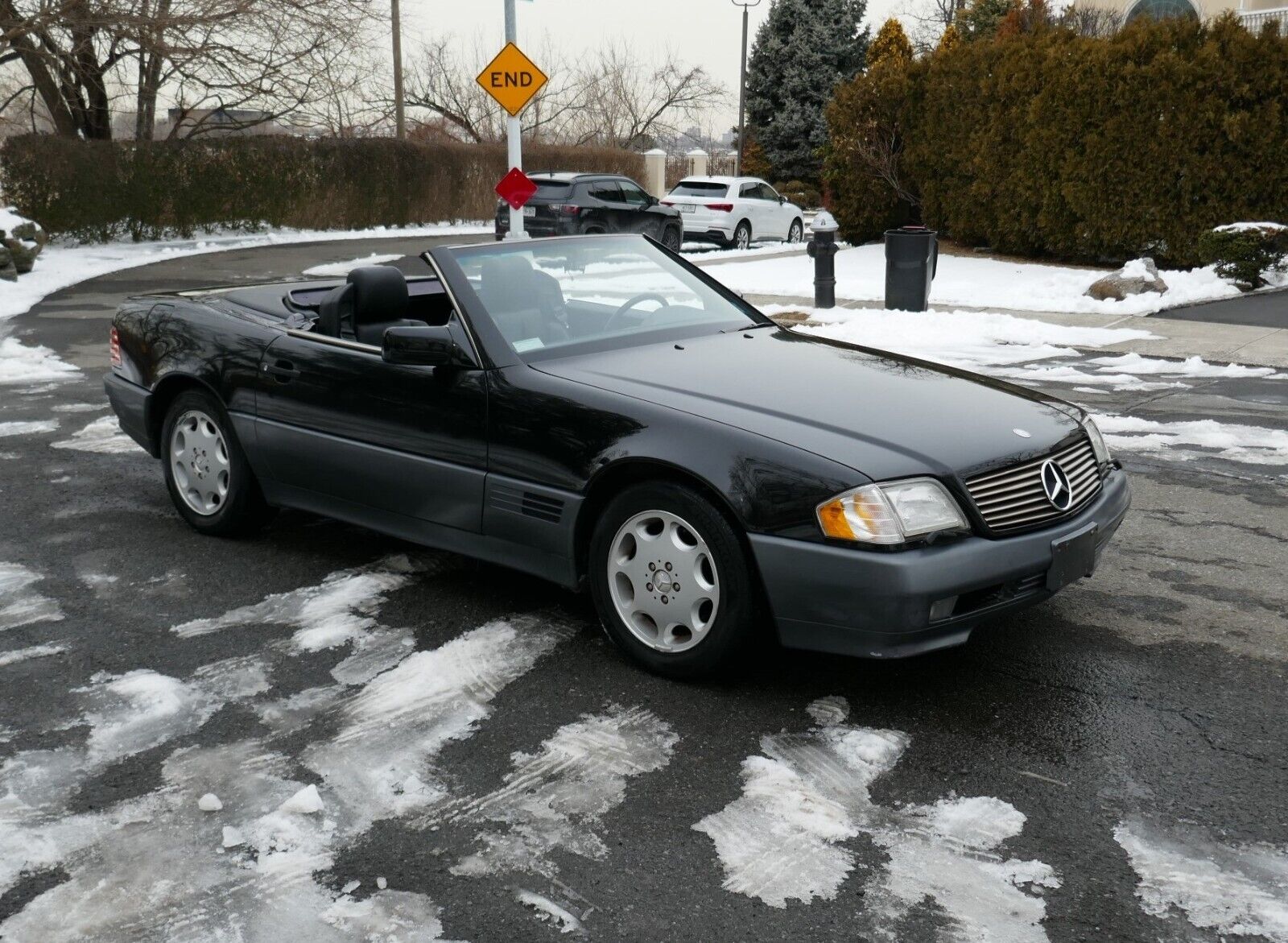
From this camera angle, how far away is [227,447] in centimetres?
571

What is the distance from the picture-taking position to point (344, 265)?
2328 centimetres

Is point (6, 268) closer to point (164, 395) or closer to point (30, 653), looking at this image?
point (164, 395)

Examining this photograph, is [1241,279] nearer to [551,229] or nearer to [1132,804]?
[551,229]

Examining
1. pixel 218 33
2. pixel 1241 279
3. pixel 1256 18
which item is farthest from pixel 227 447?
pixel 1256 18

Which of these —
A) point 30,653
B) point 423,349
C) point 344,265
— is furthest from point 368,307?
point 344,265

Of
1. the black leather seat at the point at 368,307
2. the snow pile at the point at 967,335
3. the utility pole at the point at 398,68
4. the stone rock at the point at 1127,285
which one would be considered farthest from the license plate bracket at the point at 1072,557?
the utility pole at the point at 398,68

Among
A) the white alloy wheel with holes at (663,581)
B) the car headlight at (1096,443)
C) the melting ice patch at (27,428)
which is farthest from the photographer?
the melting ice patch at (27,428)

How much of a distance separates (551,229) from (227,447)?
1901 cm

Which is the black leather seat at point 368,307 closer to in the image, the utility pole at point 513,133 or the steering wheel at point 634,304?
the steering wheel at point 634,304

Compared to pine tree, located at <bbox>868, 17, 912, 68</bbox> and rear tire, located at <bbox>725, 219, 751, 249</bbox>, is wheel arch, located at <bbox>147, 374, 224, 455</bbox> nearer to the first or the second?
rear tire, located at <bbox>725, 219, 751, 249</bbox>

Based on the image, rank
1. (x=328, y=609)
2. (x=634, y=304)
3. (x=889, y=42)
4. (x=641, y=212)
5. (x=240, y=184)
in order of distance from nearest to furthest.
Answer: (x=328, y=609) < (x=634, y=304) < (x=641, y=212) < (x=240, y=184) < (x=889, y=42)

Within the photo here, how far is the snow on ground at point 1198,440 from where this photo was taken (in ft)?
24.4

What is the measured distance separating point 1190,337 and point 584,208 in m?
13.6

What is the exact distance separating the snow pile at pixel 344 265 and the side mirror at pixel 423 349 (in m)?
16.5
